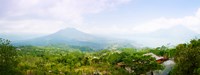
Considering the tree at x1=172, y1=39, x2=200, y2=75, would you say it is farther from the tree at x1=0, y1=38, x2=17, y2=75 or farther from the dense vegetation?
the tree at x1=0, y1=38, x2=17, y2=75

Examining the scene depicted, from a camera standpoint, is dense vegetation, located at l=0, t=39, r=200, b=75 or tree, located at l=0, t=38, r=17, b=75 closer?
dense vegetation, located at l=0, t=39, r=200, b=75

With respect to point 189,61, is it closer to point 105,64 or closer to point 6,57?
point 6,57

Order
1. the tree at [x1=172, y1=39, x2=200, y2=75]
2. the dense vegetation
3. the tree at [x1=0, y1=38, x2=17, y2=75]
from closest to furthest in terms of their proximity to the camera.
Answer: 1. the tree at [x1=172, y1=39, x2=200, y2=75]
2. the dense vegetation
3. the tree at [x1=0, y1=38, x2=17, y2=75]

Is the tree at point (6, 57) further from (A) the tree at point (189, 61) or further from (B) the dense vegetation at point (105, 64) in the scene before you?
(A) the tree at point (189, 61)

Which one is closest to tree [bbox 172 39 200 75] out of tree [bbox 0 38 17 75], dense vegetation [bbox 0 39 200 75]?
dense vegetation [bbox 0 39 200 75]

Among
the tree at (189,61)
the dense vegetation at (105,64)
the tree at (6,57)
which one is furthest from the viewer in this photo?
the tree at (6,57)

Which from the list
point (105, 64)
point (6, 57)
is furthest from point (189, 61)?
point (105, 64)

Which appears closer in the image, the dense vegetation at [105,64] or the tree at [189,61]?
the tree at [189,61]

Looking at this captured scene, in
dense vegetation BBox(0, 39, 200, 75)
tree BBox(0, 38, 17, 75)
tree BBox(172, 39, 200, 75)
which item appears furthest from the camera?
tree BBox(0, 38, 17, 75)

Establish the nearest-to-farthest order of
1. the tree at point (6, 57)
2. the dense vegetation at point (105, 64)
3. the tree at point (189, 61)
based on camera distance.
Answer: the tree at point (189, 61) < the dense vegetation at point (105, 64) < the tree at point (6, 57)

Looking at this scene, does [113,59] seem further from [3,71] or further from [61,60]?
[3,71]

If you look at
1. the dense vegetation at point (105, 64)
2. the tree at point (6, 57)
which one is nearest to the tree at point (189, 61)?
the dense vegetation at point (105, 64)

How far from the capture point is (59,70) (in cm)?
3497

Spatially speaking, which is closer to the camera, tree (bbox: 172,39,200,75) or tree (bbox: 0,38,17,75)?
tree (bbox: 172,39,200,75)
